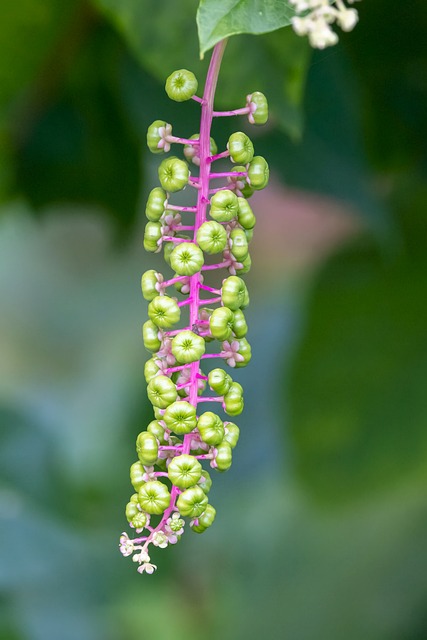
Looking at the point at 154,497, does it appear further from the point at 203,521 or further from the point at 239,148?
the point at 239,148

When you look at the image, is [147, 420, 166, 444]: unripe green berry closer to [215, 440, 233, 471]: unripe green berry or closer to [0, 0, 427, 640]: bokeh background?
[215, 440, 233, 471]: unripe green berry

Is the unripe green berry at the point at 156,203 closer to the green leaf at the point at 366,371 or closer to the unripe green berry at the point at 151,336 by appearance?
the unripe green berry at the point at 151,336

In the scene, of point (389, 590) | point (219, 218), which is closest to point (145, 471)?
point (219, 218)

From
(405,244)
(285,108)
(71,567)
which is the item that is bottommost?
(71,567)

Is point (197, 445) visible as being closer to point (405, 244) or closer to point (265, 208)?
point (405, 244)

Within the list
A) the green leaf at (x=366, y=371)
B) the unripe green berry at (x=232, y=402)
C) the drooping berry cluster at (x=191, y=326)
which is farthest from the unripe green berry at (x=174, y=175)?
the green leaf at (x=366, y=371)

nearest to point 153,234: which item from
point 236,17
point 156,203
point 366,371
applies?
point 156,203

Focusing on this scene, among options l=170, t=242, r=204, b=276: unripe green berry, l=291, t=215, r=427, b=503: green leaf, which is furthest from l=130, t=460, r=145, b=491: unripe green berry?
l=291, t=215, r=427, b=503: green leaf
